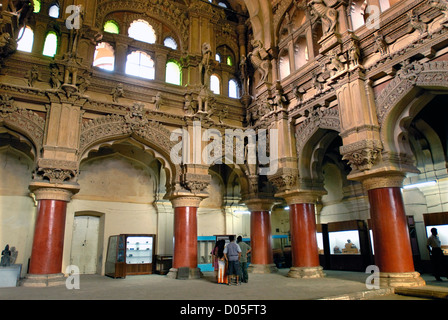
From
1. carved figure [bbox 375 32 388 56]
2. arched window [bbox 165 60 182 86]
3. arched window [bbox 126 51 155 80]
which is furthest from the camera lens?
arched window [bbox 165 60 182 86]

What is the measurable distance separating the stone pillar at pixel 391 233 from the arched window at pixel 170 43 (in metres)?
9.93

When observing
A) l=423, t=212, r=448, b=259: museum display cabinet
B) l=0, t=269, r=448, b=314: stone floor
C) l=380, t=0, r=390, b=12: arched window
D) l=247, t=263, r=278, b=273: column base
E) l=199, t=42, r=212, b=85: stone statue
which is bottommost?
l=0, t=269, r=448, b=314: stone floor

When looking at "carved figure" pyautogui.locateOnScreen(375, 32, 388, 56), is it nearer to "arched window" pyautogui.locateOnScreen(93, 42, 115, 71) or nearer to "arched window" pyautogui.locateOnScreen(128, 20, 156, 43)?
"arched window" pyautogui.locateOnScreen(128, 20, 156, 43)

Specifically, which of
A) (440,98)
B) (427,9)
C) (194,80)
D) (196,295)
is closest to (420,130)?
(440,98)

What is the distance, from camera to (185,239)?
11.9m

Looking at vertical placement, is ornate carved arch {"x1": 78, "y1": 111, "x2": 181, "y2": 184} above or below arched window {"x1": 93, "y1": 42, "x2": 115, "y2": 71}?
below

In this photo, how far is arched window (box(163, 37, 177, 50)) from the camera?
14633mm

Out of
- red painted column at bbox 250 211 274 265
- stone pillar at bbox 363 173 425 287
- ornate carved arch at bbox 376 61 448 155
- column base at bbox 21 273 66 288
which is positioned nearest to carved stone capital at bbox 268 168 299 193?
red painted column at bbox 250 211 274 265

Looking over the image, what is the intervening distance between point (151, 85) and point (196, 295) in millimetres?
8373

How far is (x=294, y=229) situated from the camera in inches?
468

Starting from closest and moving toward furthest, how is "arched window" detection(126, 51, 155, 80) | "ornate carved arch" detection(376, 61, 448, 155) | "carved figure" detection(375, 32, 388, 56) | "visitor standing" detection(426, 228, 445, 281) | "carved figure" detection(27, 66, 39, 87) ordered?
"ornate carved arch" detection(376, 61, 448, 155), "visitor standing" detection(426, 228, 445, 281), "carved figure" detection(375, 32, 388, 56), "carved figure" detection(27, 66, 39, 87), "arched window" detection(126, 51, 155, 80)

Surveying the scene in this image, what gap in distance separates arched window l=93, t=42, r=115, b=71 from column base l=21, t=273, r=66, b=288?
744cm

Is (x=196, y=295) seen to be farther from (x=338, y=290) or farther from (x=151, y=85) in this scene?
(x=151, y=85)
